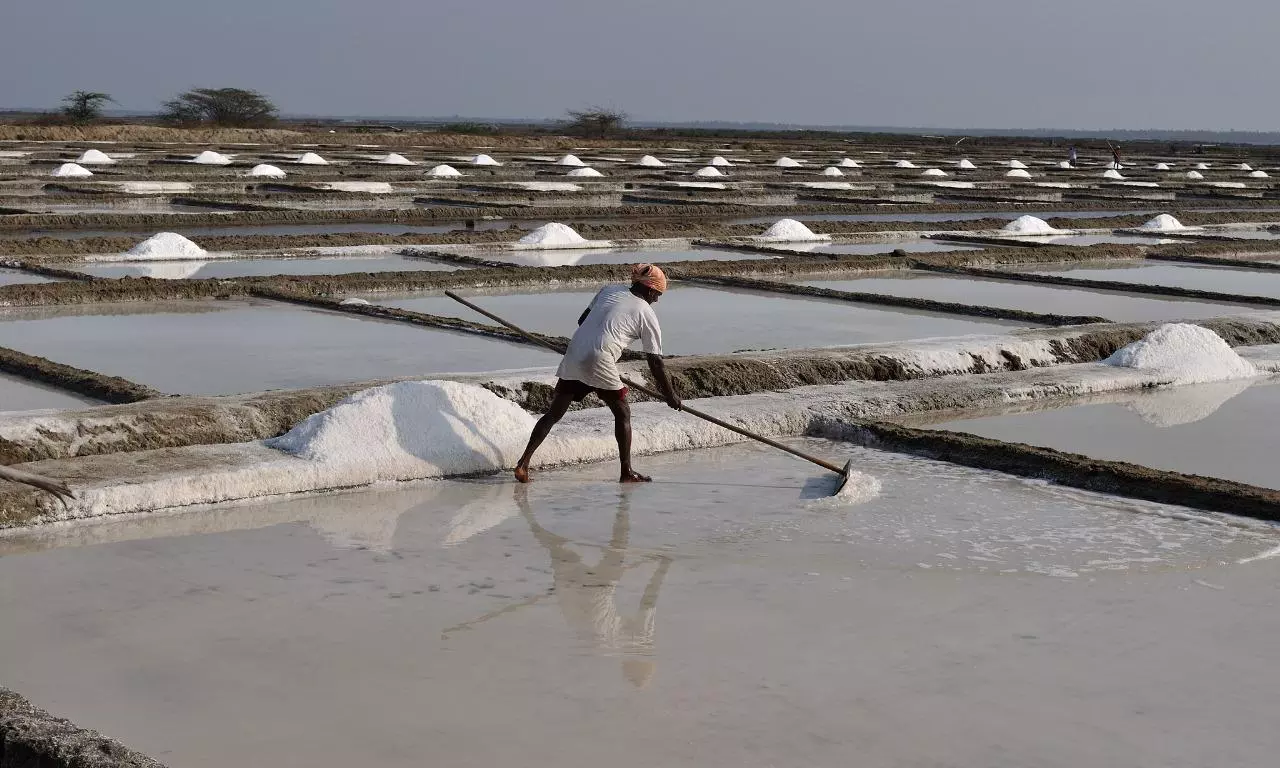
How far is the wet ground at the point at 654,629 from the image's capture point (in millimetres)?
2305

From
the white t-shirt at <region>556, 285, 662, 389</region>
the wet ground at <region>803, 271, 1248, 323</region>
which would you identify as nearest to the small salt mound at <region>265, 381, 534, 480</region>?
the white t-shirt at <region>556, 285, 662, 389</region>

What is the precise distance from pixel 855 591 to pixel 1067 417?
211 centimetres

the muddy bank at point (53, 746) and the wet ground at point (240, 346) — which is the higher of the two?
the muddy bank at point (53, 746)

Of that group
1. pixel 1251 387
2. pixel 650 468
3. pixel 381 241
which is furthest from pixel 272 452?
pixel 381 241

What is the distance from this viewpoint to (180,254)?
8.64m

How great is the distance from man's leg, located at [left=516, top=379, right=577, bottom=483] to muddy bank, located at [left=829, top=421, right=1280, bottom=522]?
0.92 metres

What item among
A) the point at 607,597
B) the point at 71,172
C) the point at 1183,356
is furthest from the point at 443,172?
the point at 607,597

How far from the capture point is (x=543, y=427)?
157 inches

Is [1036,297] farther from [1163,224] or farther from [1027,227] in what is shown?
[1163,224]

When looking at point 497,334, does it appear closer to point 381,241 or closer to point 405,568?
point 405,568

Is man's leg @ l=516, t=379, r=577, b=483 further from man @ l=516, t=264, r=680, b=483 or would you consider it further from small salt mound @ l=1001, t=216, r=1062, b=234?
small salt mound @ l=1001, t=216, r=1062, b=234

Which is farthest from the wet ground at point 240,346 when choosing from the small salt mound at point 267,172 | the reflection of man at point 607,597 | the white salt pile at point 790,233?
the small salt mound at point 267,172

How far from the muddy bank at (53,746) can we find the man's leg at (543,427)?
5.92 ft

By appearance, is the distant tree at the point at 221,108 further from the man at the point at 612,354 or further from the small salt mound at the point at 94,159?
the man at the point at 612,354
